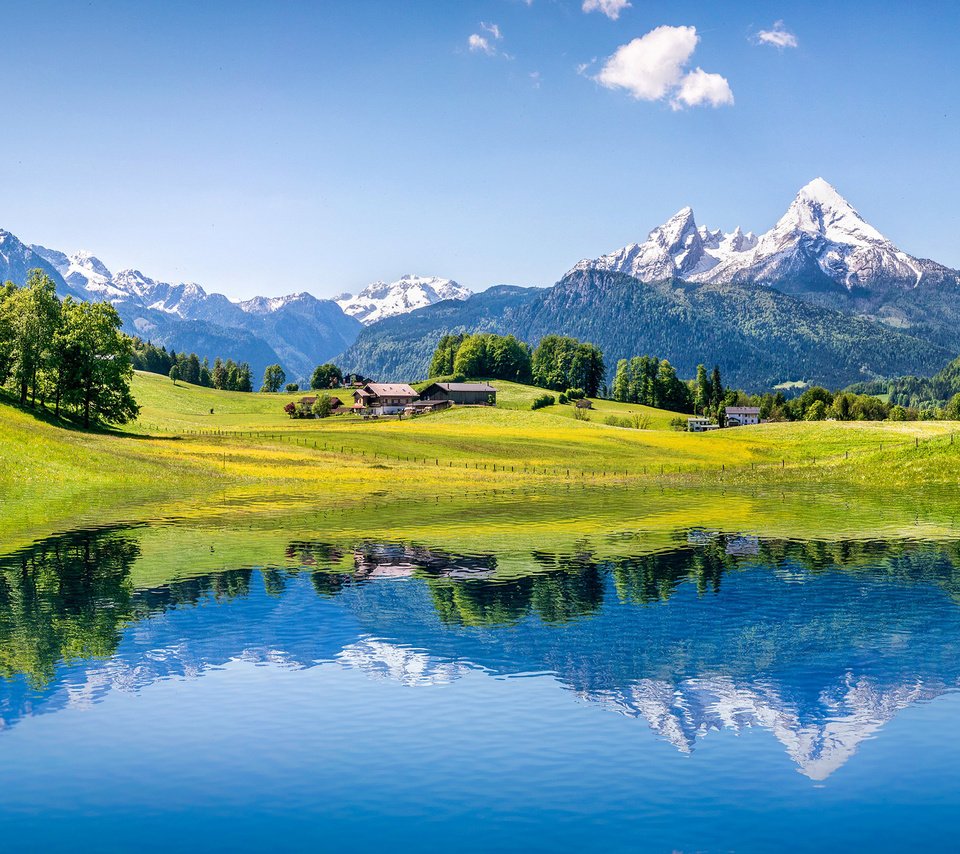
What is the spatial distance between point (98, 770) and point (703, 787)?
1520 centimetres

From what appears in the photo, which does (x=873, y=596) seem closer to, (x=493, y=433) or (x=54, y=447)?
(x=54, y=447)

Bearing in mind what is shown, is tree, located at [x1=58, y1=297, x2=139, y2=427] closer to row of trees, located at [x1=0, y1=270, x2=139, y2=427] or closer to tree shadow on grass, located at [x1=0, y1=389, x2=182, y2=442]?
row of trees, located at [x1=0, y1=270, x2=139, y2=427]

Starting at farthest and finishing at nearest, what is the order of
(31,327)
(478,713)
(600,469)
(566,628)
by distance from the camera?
(600,469) < (31,327) < (566,628) < (478,713)

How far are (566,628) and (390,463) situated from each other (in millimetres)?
84309

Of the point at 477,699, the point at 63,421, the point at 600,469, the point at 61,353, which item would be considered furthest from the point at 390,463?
the point at 477,699

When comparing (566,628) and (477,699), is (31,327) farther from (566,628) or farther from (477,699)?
(477,699)

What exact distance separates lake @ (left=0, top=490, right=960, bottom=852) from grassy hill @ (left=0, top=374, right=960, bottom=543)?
84.0 feet

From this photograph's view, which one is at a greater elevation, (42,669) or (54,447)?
(54,447)

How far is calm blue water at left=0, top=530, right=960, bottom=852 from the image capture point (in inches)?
800

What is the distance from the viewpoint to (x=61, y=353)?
12250cm

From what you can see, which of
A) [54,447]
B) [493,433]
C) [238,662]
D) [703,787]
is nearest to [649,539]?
[238,662]

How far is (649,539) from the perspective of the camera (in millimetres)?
60875

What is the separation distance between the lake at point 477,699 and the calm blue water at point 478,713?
10cm

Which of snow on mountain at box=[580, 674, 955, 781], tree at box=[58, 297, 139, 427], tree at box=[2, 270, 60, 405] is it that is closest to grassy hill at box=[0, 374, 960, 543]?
tree at box=[58, 297, 139, 427]
